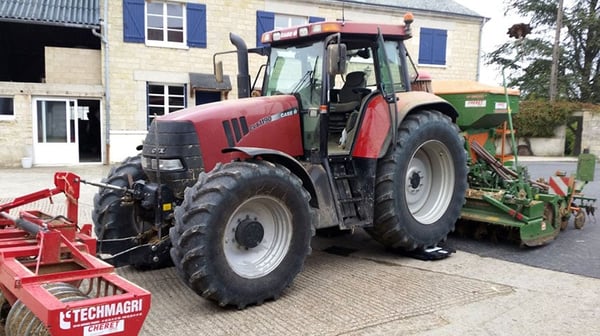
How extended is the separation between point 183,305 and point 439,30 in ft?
58.0

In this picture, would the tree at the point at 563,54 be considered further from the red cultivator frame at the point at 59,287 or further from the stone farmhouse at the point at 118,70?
the red cultivator frame at the point at 59,287

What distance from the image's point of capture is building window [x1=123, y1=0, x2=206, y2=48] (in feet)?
50.4

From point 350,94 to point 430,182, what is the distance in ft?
4.67

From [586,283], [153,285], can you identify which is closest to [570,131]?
[586,283]

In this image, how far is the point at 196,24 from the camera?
53.0ft

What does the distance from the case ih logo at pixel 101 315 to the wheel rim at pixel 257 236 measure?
1286 mm

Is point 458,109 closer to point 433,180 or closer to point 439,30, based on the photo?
point 433,180

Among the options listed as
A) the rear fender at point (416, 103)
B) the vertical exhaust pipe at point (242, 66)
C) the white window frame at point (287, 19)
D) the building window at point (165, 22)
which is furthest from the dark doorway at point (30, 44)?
the rear fender at point (416, 103)

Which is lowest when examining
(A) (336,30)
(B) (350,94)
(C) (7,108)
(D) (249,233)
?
(D) (249,233)

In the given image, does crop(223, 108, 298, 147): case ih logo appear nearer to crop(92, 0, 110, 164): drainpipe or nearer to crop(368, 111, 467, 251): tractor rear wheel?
crop(368, 111, 467, 251): tractor rear wheel

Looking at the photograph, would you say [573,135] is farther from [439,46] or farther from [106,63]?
[106,63]

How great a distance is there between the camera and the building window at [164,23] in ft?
50.4

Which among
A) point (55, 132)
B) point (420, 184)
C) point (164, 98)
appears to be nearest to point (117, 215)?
point (420, 184)

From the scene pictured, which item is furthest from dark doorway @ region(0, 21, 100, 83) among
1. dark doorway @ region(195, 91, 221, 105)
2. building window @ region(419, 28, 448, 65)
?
building window @ region(419, 28, 448, 65)
